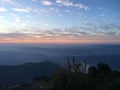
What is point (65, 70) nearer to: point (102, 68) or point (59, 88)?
point (59, 88)

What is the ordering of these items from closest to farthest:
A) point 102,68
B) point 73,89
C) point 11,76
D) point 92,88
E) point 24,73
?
1. point 73,89
2. point 92,88
3. point 102,68
4. point 11,76
5. point 24,73

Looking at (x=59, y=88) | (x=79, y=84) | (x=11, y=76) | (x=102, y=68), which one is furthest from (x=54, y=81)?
(x=11, y=76)

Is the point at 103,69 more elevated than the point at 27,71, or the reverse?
the point at 103,69

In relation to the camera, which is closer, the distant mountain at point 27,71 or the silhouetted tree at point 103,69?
the silhouetted tree at point 103,69

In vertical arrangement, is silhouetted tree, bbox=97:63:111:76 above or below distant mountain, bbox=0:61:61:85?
above

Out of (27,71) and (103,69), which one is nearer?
(103,69)

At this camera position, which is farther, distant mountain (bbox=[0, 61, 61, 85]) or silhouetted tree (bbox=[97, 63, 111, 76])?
distant mountain (bbox=[0, 61, 61, 85])

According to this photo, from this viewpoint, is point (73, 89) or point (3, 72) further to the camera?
point (3, 72)

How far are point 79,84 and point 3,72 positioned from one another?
302 feet

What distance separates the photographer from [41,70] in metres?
112

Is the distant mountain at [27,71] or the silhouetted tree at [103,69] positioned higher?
the silhouetted tree at [103,69]

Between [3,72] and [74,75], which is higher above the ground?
[74,75]

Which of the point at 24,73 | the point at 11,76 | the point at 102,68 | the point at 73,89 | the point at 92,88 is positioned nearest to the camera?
the point at 73,89

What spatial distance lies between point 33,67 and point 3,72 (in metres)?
15.2
